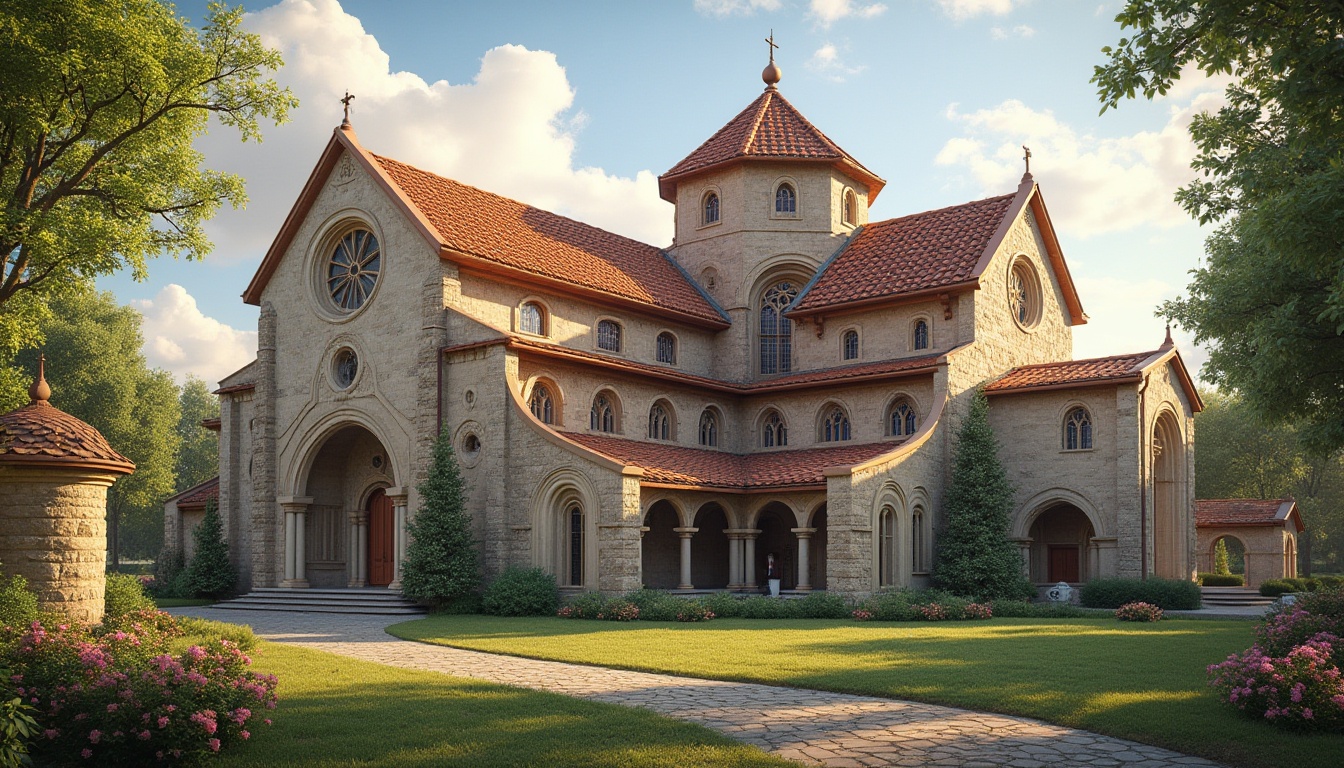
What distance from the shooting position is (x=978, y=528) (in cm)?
3066

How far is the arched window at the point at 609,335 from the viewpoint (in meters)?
34.2

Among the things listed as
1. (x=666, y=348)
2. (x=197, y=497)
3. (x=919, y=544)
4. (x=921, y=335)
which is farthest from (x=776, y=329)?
(x=197, y=497)

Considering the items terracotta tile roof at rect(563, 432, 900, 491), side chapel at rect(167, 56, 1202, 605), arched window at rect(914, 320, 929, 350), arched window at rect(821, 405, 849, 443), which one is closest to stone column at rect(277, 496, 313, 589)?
side chapel at rect(167, 56, 1202, 605)

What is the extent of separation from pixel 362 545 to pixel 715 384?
12.6 metres

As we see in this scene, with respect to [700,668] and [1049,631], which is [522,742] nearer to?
[700,668]

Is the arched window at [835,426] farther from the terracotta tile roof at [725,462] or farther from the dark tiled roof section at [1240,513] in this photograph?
the dark tiled roof section at [1240,513]

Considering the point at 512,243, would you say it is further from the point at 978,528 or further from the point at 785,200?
the point at 978,528

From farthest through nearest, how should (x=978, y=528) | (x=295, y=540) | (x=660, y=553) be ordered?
1. (x=295, y=540)
2. (x=660, y=553)
3. (x=978, y=528)

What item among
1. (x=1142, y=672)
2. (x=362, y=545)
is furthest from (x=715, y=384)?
(x=1142, y=672)

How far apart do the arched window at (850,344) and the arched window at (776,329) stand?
2434 mm

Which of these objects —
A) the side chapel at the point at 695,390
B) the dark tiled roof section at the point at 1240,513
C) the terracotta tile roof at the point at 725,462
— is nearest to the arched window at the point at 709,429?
the side chapel at the point at 695,390

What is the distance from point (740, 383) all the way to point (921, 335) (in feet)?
21.2

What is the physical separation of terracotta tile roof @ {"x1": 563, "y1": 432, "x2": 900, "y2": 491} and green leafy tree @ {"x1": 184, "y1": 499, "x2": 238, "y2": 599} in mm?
13171

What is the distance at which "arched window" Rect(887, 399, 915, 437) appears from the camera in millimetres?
33406
